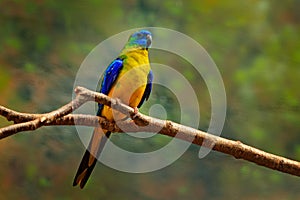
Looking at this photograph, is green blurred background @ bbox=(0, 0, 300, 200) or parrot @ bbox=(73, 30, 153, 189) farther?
green blurred background @ bbox=(0, 0, 300, 200)

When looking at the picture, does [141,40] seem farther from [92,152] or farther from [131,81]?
[92,152]

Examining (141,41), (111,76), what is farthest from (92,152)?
(141,41)

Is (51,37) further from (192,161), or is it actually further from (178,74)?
(192,161)

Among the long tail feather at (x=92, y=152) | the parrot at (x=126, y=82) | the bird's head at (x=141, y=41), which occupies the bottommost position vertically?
the long tail feather at (x=92, y=152)

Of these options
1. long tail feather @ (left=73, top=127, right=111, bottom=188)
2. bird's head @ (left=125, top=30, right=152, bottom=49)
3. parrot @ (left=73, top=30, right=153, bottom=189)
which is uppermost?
bird's head @ (left=125, top=30, right=152, bottom=49)

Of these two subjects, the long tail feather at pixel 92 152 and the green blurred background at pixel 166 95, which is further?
the green blurred background at pixel 166 95

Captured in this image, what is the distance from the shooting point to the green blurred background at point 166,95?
1552 millimetres

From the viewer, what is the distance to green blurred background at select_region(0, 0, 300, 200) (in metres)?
1.55

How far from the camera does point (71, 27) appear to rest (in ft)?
5.17

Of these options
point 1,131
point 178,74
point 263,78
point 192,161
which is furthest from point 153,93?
point 1,131

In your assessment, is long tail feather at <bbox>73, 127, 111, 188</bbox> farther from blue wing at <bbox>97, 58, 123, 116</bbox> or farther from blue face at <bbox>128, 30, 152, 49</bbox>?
blue face at <bbox>128, 30, 152, 49</bbox>

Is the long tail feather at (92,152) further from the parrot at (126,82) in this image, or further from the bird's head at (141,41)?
the bird's head at (141,41)

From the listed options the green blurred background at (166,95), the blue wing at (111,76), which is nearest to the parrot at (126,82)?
the blue wing at (111,76)

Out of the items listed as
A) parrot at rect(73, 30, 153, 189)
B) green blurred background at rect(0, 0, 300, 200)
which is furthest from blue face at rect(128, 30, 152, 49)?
green blurred background at rect(0, 0, 300, 200)
